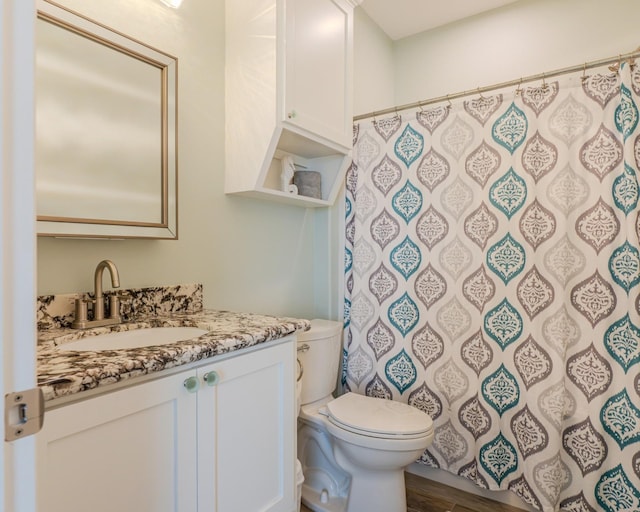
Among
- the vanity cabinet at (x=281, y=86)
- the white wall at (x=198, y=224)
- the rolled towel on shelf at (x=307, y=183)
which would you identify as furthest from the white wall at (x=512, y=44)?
the white wall at (x=198, y=224)

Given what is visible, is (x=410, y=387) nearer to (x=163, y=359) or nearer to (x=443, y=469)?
(x=443, y=469)

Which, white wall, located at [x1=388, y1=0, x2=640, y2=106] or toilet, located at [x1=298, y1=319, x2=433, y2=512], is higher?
white wall, located at [x1=388, y1=0, x2=640, y2=106]

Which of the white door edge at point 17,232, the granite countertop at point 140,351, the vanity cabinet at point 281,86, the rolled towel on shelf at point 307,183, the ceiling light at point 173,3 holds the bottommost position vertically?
the granite countertop at point 140,351

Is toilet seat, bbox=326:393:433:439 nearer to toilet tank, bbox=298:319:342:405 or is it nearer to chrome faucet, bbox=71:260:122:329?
toilet tank, bbox=298:319:342:405

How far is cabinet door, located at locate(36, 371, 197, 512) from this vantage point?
27.7 inches

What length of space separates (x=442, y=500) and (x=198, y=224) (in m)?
1.68

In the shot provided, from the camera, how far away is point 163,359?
0.84 m

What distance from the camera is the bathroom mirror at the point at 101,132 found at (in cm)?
109

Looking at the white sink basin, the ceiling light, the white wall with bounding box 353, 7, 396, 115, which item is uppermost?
the white wall with bounding box 353, 7, 396, 115

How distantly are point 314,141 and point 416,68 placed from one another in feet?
4.80

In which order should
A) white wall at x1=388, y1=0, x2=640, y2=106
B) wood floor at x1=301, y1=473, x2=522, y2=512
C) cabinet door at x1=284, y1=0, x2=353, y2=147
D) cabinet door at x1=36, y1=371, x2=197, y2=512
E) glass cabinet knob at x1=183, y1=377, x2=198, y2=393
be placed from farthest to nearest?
white wall at x1=388, y1=0, x2=640, y2=106
wood floor at x1=301, y1=473, x2=522, y2=512
cabinet door at x1=284, y1=0, x2=353, y2=147
glass cabinet knob at x1=183, y1=377, x2=198, y2=393
cabinet door at x1=36, y1=371, x2=197, y2=512

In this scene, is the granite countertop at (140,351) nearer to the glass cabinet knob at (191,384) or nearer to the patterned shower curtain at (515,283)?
→ the glass cabinet knob at (191,384)

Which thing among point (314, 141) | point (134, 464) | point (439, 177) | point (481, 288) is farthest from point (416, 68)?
point (134, 464)

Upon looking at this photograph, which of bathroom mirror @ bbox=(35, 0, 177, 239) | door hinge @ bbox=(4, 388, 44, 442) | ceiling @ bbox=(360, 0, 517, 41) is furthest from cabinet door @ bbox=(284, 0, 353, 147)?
door hinge @ bbox=(4, 388, 44, 442)
